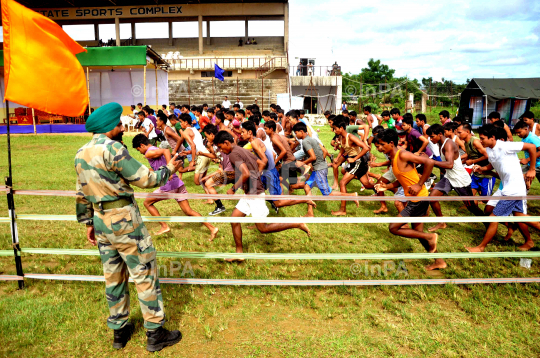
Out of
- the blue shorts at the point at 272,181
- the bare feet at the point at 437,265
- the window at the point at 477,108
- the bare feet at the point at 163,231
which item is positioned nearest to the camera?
the bare feet at the point at 437,265

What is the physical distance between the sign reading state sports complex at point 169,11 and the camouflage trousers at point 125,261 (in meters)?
38.8

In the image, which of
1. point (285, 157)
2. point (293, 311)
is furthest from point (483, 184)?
point (293, 311)

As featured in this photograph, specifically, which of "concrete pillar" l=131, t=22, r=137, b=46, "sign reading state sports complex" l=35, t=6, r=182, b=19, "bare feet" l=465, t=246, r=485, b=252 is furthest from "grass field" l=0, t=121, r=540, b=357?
"concrete pillar" l=131, t=22, r=137, b=46

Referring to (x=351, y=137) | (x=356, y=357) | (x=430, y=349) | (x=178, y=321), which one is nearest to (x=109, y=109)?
(x=178, y=321)

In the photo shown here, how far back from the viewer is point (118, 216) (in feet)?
9.59

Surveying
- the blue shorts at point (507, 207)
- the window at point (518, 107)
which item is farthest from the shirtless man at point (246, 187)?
the window at point (518, 107)

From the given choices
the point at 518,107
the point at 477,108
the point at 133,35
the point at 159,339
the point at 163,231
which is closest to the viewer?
the point at 159,339

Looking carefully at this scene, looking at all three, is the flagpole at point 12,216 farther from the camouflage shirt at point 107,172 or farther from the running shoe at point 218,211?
the running shoe at point 218,211

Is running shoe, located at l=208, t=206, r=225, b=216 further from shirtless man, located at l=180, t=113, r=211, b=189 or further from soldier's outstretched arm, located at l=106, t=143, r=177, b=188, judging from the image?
soldier's outstretched arm, located at l=106, t=143, r=177, b=188

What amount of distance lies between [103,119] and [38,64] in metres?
1.44

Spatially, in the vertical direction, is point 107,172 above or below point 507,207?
above

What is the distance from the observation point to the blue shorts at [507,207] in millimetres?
4762

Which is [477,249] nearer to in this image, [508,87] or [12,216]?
[12,216]

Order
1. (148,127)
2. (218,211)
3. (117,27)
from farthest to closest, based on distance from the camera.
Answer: (117,27), (148,127), (218,211)
